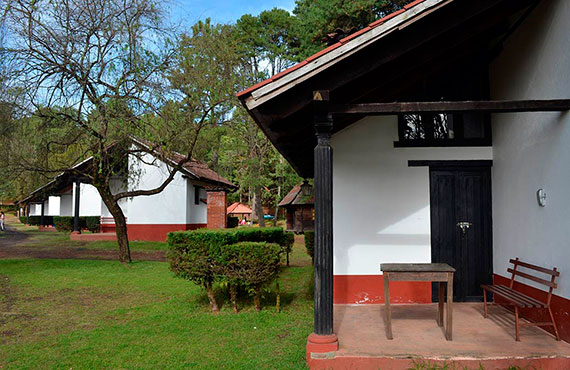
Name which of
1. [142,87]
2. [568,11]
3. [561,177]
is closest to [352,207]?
[561,177]

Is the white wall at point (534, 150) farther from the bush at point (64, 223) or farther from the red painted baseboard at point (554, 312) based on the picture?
the bush at point (64, 223)

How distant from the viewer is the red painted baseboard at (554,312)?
187 inches

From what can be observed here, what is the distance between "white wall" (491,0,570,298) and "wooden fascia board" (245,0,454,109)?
6.19 ft

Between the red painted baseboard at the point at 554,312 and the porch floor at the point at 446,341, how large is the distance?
15cm

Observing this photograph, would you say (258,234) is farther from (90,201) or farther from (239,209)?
(239,209)

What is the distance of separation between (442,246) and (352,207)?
1.63m

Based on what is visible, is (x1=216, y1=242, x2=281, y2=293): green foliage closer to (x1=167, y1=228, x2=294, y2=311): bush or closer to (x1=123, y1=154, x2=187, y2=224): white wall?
(x1=167, y1=228, x2=294, y2=311): bush

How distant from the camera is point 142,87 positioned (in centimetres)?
1148

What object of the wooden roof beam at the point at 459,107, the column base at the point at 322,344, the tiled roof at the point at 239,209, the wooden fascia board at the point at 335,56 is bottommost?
the column base at the point at 322,344

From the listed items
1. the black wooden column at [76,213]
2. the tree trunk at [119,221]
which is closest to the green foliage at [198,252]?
the tree trunk at [119,221]

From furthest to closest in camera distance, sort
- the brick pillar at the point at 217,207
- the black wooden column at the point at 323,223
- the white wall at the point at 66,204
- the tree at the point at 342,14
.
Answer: the white wall at the point at 66,204, the brick pillar at the point at 217,207, the tree at the point at 342,14, the black wooden column at the point at 323,223

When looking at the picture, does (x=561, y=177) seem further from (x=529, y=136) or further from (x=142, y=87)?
(x=142, y=87)

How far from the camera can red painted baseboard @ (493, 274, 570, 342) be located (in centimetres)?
474

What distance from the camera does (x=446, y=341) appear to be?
4.89 metres
